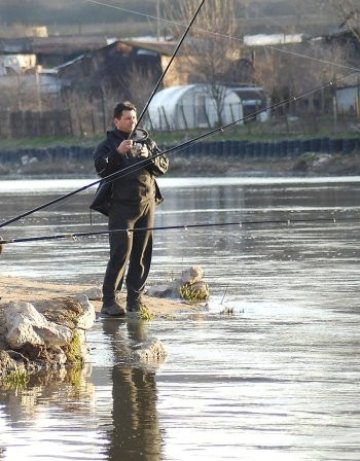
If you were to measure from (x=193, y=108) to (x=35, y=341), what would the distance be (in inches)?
2697

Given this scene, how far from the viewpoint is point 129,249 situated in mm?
12773

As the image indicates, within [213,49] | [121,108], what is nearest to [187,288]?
[121,108]

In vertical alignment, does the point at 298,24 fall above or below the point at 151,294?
above

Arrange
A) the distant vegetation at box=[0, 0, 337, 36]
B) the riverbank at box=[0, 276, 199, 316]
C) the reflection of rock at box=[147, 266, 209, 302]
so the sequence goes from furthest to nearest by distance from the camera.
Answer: the distant vegetation at box=[0, 0, 337, 36], the reflection of rock at box=[147, 266, 209, 302], the riverbank at box=[0, 276, 199, 316]

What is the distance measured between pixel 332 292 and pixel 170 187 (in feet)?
95.3

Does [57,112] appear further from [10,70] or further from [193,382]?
[193,382]

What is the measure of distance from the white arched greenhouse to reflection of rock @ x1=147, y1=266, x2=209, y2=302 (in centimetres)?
6087

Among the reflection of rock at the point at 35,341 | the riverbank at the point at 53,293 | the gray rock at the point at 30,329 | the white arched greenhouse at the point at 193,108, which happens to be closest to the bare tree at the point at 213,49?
the white arched greenhouse at the point at 193,108

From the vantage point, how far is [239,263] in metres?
17.5

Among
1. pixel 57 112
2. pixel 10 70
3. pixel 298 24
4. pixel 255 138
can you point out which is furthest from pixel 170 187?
pixel 298 24

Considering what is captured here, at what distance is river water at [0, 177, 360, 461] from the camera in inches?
303

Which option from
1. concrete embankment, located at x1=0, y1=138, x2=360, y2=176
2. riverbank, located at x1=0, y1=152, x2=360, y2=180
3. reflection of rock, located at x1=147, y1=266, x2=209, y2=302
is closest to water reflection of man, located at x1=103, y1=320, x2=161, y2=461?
reflection of rock, located at x1=147, y1=266, x2=209, y2=302

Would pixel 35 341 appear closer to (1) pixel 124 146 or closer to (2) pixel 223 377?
(2) pixel 223 377

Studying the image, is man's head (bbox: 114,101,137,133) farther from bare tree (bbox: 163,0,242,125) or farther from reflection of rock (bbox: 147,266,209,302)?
bare tree (bbox: 163,0,242,125)
